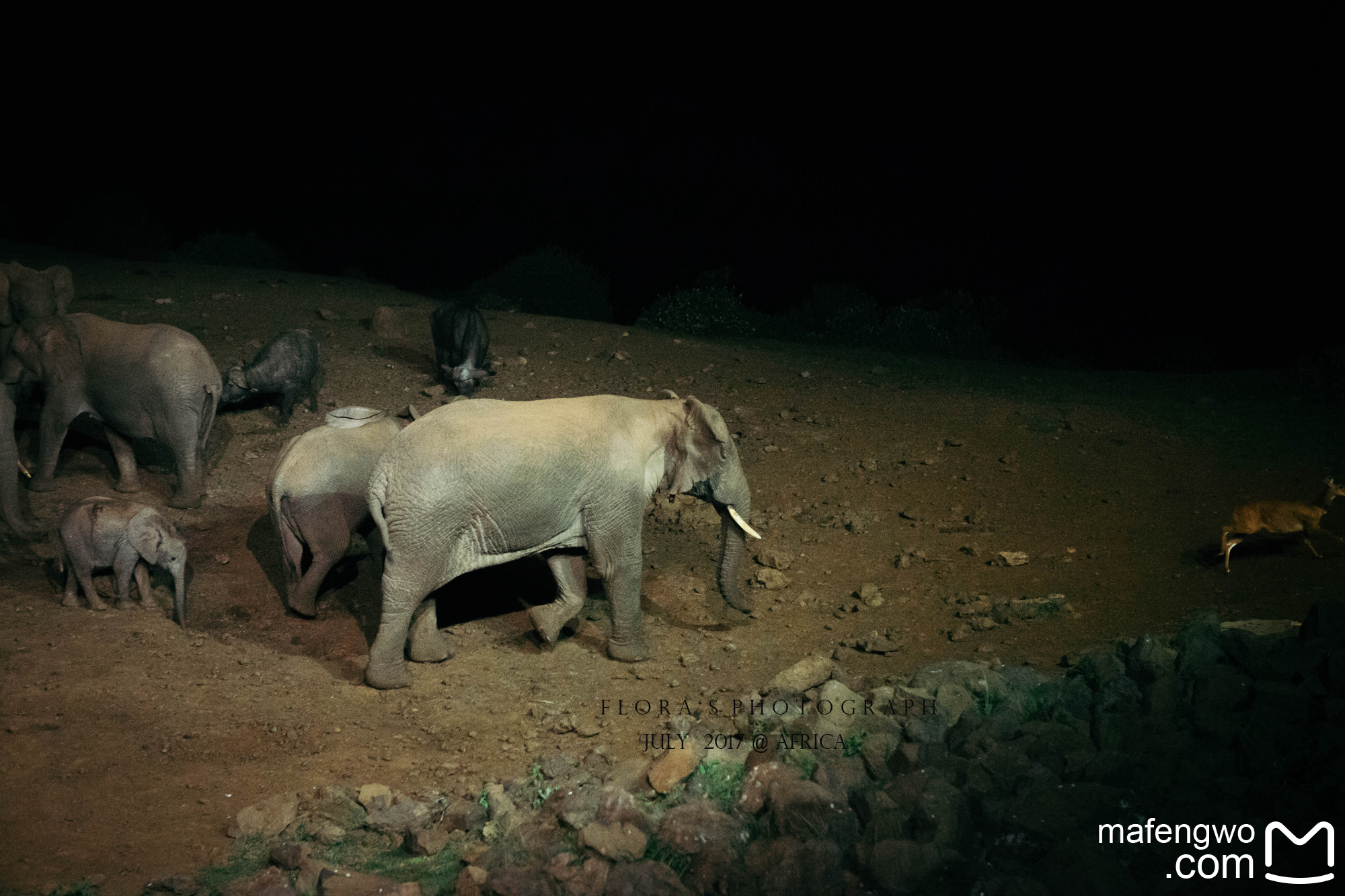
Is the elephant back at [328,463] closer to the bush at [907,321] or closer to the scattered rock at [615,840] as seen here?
the scattered rock at [615,840]

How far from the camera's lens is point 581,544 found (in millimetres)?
5668

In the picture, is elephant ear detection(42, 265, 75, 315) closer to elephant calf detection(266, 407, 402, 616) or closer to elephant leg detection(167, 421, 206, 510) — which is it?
elephant leg detection(167, 421, 206, 510)

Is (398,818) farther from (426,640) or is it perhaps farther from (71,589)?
(71,589)

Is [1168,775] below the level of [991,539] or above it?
below

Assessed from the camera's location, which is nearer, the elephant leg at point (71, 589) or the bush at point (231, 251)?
the elephant leg at point (71, 589)

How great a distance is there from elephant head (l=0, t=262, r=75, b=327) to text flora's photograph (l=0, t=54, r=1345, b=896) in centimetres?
7

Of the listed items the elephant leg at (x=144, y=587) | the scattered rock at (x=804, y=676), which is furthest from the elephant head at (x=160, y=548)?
the scattered rock at (x=804, y=676)

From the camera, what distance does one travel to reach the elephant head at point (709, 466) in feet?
18.5

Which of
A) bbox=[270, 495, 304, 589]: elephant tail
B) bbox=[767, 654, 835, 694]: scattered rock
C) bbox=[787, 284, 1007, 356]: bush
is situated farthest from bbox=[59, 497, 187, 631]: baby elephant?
bbox=[787, 284, 1007, 356]: bush

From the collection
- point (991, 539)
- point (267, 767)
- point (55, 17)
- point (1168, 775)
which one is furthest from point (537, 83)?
point (1168, 775)

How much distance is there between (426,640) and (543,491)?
1211mm

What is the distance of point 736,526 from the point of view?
19.7 feet

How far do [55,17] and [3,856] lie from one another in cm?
1558

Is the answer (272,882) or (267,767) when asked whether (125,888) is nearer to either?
(272,882)
